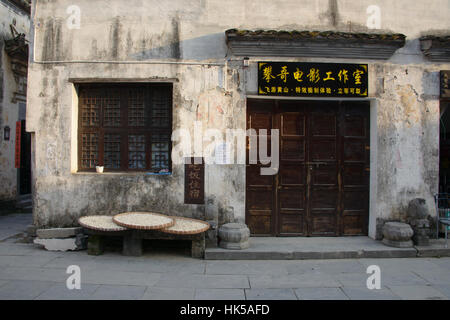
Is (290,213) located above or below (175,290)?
above

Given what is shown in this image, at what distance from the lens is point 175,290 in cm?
499

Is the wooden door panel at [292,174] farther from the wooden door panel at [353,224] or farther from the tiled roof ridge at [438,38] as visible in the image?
the tiled roof ridge at [438,38]

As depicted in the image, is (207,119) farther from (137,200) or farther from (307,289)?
(307,289)

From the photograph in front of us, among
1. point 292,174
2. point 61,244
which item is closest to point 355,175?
point 292,174

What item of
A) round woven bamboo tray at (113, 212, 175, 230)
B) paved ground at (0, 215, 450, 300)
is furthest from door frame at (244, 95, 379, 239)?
→ round woven bamboo tray at (113, 212, 175, 230)

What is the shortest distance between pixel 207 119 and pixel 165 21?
225 centimetres

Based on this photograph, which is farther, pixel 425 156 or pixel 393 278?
pixel 425 156

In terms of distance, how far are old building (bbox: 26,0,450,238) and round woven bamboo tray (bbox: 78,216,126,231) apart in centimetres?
38

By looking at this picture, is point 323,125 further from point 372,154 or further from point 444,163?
point 444,163

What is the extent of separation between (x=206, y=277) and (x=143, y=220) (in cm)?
171

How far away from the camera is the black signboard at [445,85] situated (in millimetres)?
7266

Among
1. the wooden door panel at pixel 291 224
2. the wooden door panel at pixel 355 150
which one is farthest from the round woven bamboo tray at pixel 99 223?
the wooden door panel at pixel 355 150

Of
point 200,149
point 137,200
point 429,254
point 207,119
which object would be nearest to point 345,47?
point 207,119

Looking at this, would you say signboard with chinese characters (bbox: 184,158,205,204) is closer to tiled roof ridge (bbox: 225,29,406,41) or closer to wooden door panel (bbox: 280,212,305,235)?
wooden door panel (bbox: 280,212,305,235)
